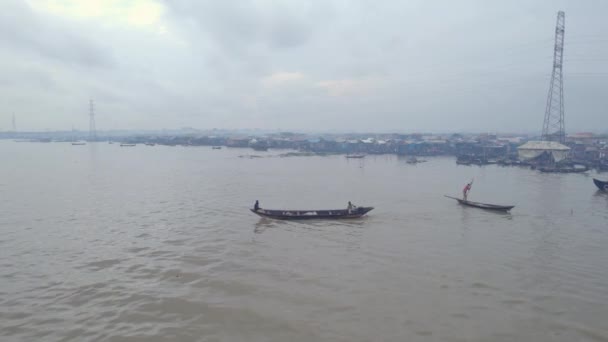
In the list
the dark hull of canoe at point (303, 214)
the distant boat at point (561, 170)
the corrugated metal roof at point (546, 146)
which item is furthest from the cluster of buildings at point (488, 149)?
the dark hull of canoe at point (303, 214)

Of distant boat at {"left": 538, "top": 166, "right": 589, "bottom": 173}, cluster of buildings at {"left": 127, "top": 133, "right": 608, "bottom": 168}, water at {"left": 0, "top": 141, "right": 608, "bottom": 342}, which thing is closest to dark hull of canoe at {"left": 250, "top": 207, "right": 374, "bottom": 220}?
water at {"left": 0, "top": 141, "right": 608, "bottom": 342}

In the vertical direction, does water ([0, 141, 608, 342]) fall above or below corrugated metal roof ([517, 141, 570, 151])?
below

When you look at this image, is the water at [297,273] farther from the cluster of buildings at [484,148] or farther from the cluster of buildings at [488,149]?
the cluster of buildings at [488,149]

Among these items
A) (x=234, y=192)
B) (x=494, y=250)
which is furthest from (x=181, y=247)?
(x=234, y=192)

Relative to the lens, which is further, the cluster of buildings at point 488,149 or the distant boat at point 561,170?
the cluster of buildings at point 488,149

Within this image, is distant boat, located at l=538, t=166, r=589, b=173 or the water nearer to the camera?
the water

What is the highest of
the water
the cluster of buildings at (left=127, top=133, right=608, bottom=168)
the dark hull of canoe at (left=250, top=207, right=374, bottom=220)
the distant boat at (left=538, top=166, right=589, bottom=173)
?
the cluster of buildings at (left=127, top=133, right=608, bottom=168)

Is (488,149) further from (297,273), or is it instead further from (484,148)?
(297,273)

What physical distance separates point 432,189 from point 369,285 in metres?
19.3

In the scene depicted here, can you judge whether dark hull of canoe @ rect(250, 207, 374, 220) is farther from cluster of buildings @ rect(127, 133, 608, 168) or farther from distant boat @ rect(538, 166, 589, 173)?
cluster of buildings @ rect(127, 133, 608, 168)

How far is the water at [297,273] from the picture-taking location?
7664 mm

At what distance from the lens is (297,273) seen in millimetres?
10398

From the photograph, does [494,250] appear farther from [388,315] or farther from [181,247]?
[181,247]

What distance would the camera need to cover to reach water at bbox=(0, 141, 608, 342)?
7664mm
